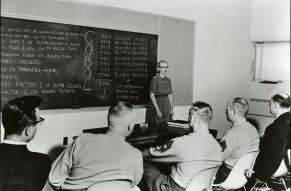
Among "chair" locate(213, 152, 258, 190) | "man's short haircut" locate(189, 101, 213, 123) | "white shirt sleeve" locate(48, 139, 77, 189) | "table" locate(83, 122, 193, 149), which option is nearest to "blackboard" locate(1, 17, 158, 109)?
"table" locate(83, 122, 193, 149)

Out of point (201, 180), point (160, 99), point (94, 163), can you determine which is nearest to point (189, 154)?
point (201, 180)

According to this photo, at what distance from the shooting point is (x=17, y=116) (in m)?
1.76

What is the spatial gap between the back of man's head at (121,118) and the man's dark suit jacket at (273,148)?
1336mm

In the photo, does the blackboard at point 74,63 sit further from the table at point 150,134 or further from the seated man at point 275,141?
the seated man at point 275,141

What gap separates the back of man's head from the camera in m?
1.91

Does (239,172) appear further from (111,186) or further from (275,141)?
(111,186)

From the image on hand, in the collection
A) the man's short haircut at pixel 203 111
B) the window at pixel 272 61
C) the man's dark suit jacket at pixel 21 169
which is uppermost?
the window at pixel 272 61

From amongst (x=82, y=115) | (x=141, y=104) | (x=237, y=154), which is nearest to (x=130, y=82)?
(x=141, y=104)

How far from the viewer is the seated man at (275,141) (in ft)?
8.75

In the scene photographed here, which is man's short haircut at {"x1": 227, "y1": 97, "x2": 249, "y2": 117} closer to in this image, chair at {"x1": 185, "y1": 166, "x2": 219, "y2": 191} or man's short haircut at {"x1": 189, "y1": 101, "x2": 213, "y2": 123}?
man's short haircut at {"x1": 189, "y1": 101, "x2": 213, "y2": 123}

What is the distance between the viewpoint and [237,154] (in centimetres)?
271

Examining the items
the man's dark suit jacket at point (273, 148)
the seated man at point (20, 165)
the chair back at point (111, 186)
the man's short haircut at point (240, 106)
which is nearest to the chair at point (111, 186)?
the chair back at point (111, 186)

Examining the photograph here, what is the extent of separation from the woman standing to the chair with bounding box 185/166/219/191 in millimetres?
1885

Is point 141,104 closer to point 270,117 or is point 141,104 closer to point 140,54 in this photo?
point 140,54
